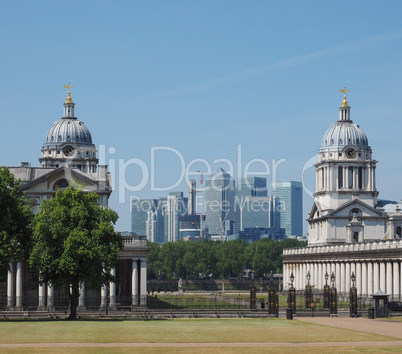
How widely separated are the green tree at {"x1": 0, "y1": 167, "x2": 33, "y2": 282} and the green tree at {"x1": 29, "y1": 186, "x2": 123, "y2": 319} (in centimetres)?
103

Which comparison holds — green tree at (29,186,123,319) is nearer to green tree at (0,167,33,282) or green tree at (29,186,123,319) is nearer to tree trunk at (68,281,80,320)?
tree trunk at (68,281,80,320)

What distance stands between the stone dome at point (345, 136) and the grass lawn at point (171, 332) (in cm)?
11074

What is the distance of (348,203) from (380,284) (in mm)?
49788

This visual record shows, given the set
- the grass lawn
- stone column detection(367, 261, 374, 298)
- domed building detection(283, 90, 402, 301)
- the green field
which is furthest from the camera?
domed building detection(283, 90, 402, 301)

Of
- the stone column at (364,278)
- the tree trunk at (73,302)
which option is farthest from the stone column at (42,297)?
the stone column at (364,278)

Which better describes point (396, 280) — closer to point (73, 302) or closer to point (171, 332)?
point (73, 302)

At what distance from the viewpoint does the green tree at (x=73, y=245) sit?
9288cm

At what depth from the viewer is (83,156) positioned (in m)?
199

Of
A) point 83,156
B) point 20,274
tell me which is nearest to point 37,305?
point 20,274

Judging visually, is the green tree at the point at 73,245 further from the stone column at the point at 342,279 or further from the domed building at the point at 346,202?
the domed building at the point at 346,202

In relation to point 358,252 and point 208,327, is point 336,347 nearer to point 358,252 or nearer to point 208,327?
point 208,327

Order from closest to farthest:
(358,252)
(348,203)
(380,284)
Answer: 1. (380,284)
2. (358,252)
3. (348,203)

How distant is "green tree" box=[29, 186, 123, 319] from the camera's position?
9288 centimetres

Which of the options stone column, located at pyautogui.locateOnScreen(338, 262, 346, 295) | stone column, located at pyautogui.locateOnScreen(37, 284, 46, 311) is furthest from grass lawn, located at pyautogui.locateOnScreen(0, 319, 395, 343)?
stone column, located at pyautogui.locateOnScreen(338, 262, 346, 295)
